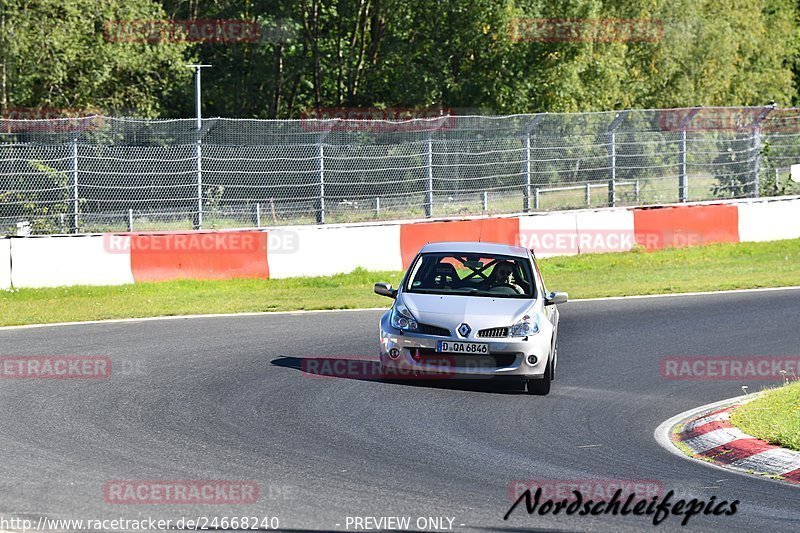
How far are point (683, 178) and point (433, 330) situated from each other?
52.1ft

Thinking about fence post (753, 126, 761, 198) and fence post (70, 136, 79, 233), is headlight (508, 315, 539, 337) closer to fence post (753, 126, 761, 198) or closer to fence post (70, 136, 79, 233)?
fence post (70, 136, 79, 233)

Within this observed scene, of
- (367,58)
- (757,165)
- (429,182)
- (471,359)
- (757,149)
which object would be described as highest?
(367,58)

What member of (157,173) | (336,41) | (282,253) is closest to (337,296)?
(282,253)

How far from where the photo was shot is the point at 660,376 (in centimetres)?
1292

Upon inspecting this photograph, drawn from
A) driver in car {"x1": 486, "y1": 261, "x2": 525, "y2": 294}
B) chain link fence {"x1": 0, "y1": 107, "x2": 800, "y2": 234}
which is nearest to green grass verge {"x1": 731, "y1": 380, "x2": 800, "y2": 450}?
driver in car {"x1": 486, "y1": 261, "x2": 525, "y2": 294}

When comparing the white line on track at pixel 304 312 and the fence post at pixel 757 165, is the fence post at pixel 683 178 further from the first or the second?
the white line on track at pixel 304 312

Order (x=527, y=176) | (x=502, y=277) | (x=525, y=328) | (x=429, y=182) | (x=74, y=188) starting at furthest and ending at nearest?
1. (x=527, y=176)
2. (x=429, y=182)
3. (x=74, y=188)
4. (x=502, y=277)
5. (x=525, y=328)

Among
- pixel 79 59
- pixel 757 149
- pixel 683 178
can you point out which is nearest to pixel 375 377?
pixel 683 178

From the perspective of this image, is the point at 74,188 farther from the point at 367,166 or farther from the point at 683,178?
the point at 683,178

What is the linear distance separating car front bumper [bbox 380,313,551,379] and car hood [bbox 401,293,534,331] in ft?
0.57

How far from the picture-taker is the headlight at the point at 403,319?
11672mm

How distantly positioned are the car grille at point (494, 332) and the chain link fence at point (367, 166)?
972 cm

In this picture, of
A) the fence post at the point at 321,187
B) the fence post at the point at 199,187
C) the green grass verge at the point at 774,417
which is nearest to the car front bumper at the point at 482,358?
the green grass verge at the point at 774,417

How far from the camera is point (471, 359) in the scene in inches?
453
